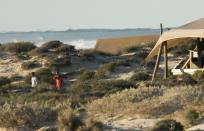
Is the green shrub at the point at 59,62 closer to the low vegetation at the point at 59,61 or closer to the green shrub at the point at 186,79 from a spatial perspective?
the low vegetation at the point at 59,61

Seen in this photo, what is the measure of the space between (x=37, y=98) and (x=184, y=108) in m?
6.86

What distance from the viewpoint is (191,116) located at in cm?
1886

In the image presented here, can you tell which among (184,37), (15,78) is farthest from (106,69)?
(184,37)

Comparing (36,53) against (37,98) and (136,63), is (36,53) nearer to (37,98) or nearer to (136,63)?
(136,63)

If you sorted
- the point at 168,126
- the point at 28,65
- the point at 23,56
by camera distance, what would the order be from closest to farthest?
the point at 168,126, the point at 28,65, the point at 23,56

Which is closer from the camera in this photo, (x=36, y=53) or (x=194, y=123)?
(x=194, y=123)

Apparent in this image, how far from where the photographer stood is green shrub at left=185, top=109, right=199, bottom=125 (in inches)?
732

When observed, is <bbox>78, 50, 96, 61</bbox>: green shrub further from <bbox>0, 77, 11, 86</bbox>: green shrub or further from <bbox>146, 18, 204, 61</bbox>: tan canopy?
<bbox>146, 18, 204, 61</bbox>: tan canopy

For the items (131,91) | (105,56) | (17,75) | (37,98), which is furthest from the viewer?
(105,56)

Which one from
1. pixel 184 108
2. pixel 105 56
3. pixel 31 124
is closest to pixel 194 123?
pixel 184 108

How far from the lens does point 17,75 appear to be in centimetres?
4238

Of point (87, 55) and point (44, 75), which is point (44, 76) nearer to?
point (44, 75)

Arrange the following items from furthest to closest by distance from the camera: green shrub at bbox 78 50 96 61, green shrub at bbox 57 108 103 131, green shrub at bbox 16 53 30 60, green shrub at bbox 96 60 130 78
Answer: green shrub at bbox 78 50 96 61, green shrub at bbox 16 53 30 60, green shrub at bbox 96 60 130 78, green shrub at bbox 57 108 103 131

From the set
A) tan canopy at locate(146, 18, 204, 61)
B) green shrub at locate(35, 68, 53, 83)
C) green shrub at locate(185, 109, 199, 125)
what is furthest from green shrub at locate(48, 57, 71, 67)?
green shrub at locate(185, 109, 199, 125)
